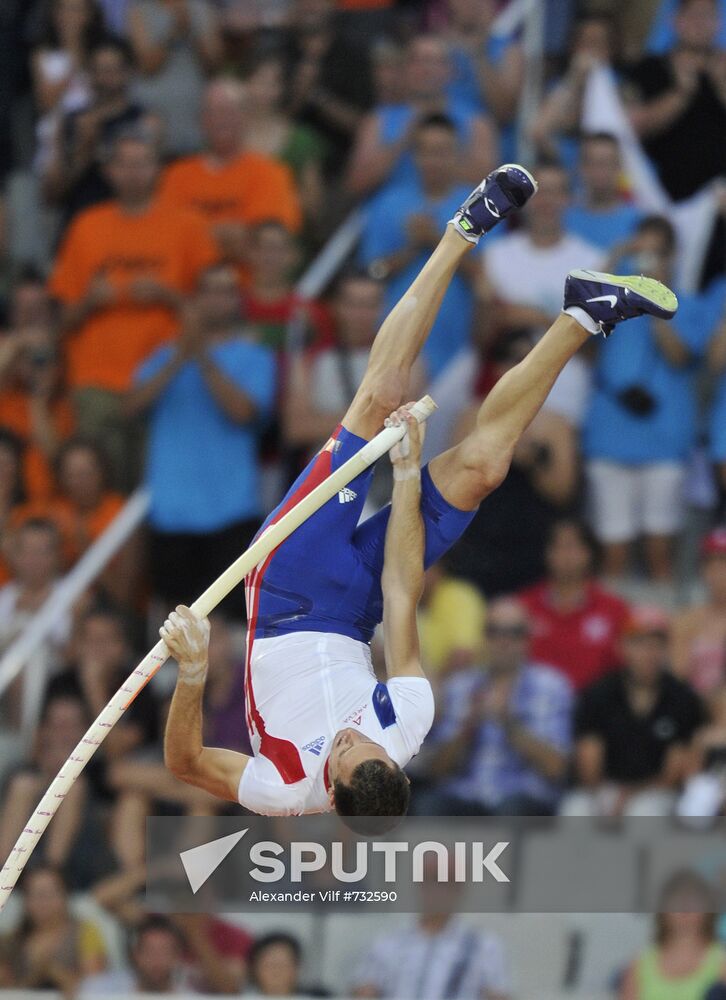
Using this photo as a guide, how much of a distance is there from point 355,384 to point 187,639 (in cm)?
353

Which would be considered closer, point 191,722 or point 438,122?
point 191,722

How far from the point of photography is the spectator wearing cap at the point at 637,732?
9.51 metres

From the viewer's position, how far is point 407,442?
7395 millimetres

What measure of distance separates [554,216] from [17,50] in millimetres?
3750

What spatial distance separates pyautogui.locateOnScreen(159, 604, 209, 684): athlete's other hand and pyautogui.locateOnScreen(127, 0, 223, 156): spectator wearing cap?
17.7 ft

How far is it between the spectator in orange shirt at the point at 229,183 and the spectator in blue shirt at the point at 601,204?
1.56m

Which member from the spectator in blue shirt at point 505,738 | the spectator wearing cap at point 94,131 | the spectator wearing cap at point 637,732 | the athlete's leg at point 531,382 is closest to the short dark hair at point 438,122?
the spectator wearing cap at point 94,131

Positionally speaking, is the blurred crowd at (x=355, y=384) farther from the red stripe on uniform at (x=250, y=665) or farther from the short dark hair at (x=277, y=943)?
the red stripe on uniform at (x=250, y=665)

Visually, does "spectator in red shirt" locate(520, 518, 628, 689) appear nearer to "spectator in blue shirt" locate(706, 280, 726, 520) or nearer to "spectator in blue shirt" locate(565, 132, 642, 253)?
"spectator in blue shirt" locate(706, 280, 726, 520)

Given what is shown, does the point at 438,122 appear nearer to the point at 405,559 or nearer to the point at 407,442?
the point at 407,442

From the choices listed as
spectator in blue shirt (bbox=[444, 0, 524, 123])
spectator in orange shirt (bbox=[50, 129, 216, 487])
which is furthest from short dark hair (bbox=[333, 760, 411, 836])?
spectator in blue shirt (bbox=[444, 0, 524, 123])

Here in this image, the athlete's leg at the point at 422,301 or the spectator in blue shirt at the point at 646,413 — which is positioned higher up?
the athlete's leg at the point at 422,301

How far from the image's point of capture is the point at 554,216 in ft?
34.6

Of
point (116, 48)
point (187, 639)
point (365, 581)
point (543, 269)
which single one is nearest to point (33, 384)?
point (116, 48)
